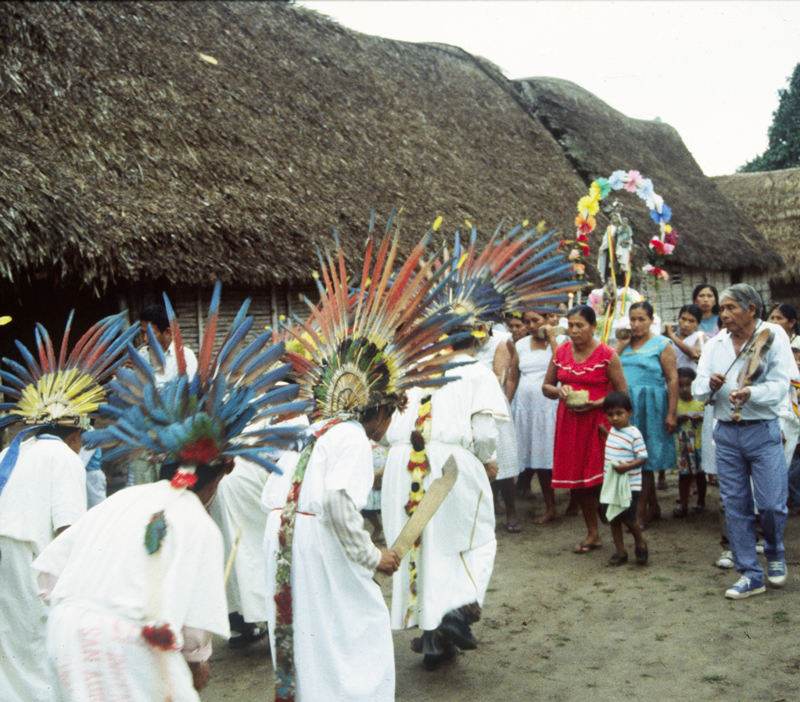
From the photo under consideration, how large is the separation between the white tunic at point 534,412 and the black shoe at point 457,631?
10.2ft

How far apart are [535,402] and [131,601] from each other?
5532mm

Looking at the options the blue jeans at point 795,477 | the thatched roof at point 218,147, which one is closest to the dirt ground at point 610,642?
the blue jeans at point 795,477

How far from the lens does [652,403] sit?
6.30 metres

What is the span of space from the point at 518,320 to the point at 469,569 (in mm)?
3616

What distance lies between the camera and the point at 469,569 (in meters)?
4.07

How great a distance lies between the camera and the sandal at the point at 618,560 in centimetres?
553

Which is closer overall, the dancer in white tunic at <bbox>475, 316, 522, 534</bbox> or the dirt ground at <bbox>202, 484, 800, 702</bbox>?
the dirt ground at <bbox>202, 484, 800, 702</bbox>

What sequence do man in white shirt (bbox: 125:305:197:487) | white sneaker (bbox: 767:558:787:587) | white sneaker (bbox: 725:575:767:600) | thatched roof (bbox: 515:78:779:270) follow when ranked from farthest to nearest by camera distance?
thatched roof (bbox: 515:78:779:270) < man in white shirt (bbox: 125:305:197:487) < white sneaker (bbox: 767:558:787:587) < white sneaker (bbox: 725:575:767:600)

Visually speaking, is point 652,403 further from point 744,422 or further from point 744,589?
point 744,589

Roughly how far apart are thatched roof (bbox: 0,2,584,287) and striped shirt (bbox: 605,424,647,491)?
14.5 feet

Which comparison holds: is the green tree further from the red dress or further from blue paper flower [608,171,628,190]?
the red dress

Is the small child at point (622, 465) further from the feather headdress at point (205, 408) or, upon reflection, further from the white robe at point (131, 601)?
the white robe at point (131, 601)

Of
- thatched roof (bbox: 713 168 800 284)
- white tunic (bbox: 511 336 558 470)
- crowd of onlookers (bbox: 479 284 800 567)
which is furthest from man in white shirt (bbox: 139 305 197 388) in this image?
thatched roof (bbox: 713 168 800 284)

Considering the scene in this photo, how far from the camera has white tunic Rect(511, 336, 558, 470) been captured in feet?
22.9
